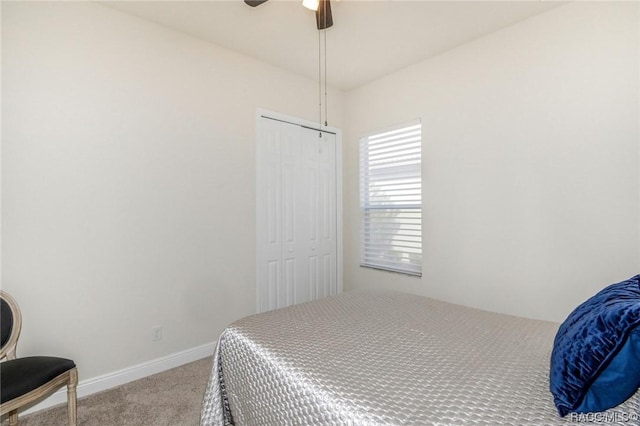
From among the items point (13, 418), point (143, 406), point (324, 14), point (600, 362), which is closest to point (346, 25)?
point (324, 14)

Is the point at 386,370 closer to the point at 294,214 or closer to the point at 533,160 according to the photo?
the point at 533,160

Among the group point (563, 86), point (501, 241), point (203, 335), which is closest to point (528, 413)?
point (501, 241)

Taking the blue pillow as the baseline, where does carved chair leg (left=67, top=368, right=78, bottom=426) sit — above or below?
below

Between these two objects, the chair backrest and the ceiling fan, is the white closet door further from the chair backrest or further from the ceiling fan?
the chair backrest

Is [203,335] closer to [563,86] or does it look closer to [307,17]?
[307,17]

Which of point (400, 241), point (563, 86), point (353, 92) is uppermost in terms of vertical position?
point (353, 92)

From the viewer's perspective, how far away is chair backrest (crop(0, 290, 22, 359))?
1.77 metres

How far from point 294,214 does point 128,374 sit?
6.52 ft

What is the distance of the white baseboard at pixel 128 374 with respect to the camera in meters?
2.07

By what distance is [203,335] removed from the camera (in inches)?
109

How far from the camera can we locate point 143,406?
205 cm

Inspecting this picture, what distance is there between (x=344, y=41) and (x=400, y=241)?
2.03 m

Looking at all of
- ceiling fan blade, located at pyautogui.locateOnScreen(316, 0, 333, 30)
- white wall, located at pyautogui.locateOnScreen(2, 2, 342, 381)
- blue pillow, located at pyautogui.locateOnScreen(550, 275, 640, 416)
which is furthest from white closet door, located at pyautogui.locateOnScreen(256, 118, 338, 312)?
blue pillow, located at pyautogui.locateOnScreen(550, 275, 640, 416)

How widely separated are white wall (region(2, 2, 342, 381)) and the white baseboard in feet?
0.18
